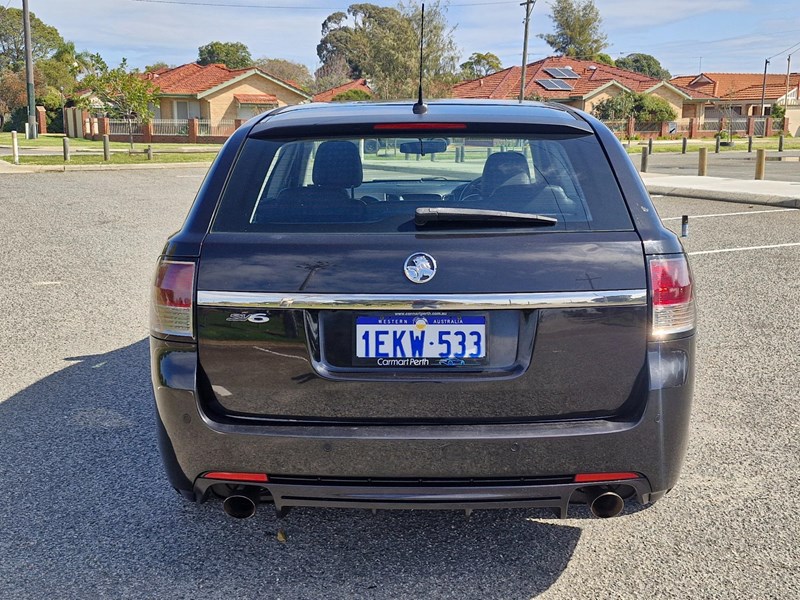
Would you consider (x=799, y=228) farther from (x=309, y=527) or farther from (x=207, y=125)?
(x=207, y=125)

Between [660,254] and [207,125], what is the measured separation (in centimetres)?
4811

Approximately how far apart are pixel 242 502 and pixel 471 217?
4.00 feet

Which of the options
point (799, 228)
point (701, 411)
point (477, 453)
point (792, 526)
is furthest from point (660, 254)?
point (799, 228)

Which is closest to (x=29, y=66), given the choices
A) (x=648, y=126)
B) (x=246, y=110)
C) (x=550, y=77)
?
(x=246, y=110)

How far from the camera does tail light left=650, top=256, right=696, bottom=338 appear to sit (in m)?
2.73

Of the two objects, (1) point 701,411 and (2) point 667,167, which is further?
(2) point 667,167

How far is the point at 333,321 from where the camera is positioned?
2.69m

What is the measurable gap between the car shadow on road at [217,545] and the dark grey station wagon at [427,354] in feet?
1.21

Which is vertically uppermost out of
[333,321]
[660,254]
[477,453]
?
[660,254]

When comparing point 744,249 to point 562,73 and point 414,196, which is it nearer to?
point 414,196

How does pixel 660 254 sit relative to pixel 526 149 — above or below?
below

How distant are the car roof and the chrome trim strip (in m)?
0.69

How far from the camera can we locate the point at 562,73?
215 feet

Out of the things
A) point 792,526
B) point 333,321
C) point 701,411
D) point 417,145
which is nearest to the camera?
point 333,321
